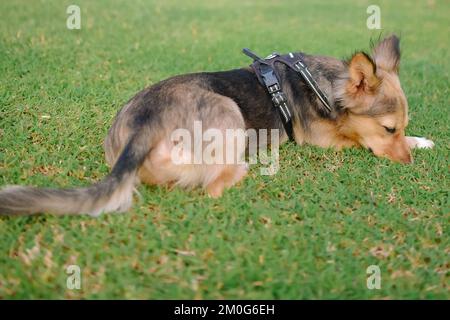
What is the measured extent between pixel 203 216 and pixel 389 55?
304 cm

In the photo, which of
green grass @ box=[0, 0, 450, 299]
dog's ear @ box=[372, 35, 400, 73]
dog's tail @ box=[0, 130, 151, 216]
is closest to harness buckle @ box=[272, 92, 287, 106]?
green grass @ box=[0, 0, 450, 299]

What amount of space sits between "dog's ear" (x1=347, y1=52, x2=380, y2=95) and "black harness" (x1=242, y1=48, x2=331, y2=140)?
1.04 ft

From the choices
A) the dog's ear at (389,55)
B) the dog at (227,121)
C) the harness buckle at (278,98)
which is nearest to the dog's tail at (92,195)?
the dog at (227,121)

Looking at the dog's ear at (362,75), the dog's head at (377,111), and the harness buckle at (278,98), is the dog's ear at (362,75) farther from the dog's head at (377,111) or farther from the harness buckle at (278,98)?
the harness buckle at (278,98)

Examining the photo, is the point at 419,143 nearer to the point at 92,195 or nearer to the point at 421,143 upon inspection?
the point at 421,143

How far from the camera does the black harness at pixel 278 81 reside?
4.84 metres

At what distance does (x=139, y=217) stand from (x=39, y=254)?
2.55 feet

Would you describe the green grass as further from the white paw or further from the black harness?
the black harness

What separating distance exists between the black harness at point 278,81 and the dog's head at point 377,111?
0.92 feet

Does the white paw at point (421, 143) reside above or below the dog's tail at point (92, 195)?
above

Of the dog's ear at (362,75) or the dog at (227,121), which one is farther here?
the dog's ear at (362,75)

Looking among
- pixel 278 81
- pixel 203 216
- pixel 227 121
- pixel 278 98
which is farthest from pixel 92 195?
pixel 278 81
